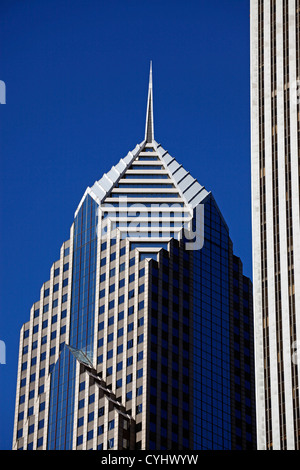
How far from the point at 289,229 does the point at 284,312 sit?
11278 millimetres

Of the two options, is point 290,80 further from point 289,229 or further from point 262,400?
point 262,400

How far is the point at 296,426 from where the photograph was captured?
172625 mm

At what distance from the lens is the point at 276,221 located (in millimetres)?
186250

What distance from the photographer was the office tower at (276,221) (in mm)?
175750

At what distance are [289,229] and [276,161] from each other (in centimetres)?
1097

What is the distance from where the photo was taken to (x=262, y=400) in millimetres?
177750

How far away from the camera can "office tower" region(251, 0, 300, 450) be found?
176 metres
